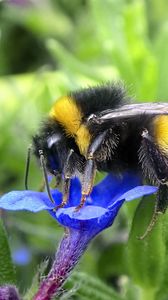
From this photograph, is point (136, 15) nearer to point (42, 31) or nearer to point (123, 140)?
point (123, 140)

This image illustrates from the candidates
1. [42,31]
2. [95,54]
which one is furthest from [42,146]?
[42,31]

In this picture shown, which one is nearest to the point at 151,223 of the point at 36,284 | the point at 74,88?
the point at 36,284

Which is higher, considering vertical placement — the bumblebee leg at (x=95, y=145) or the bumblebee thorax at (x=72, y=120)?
the bumblebee thorax at (x=72, y=120)

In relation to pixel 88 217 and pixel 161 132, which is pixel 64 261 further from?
pixel 161 132

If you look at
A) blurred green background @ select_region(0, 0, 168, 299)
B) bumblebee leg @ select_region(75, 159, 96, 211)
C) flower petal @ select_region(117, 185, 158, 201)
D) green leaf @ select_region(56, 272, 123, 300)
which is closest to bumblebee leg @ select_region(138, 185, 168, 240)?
flower petal @ select_region(117, 185, 158, 201)

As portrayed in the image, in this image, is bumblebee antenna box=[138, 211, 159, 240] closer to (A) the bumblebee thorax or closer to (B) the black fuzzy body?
(B) the black fuzzy body

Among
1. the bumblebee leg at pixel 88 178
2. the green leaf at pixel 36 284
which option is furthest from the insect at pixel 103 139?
the green leaf at pixel 36 284

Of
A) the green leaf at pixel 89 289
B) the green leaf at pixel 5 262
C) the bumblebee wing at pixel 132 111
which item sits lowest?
the green leaf at pixel 89 289

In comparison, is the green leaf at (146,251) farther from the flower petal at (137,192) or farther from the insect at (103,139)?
the flower petal at (137,192)
